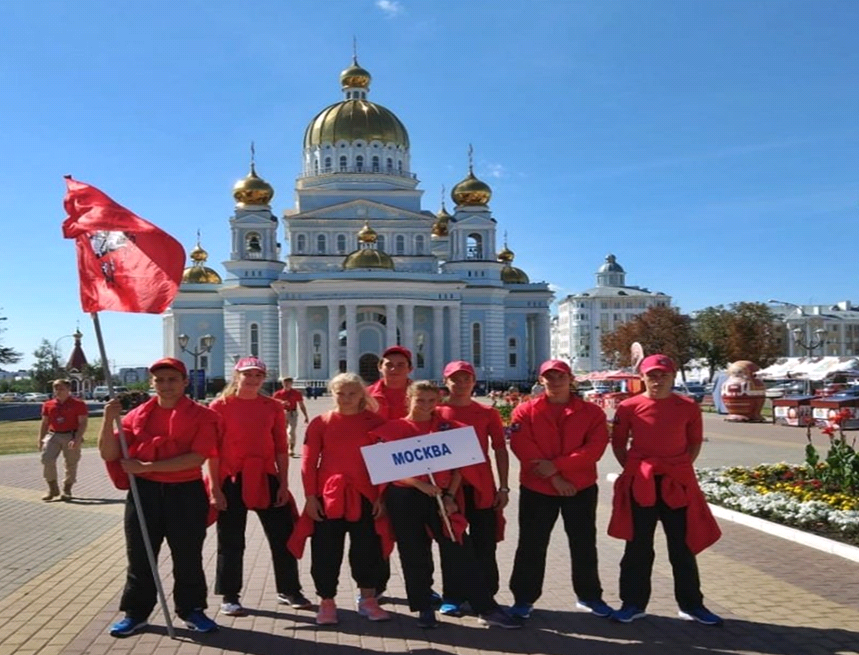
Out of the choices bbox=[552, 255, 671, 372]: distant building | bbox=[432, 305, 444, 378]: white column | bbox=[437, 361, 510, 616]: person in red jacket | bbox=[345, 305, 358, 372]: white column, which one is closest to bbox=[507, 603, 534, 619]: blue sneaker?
bbox=[437, 361, 510, 616]: person in red jacket

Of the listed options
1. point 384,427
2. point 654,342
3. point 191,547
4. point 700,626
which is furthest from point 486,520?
point 654,342

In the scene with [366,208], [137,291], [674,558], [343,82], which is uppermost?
[343,82]

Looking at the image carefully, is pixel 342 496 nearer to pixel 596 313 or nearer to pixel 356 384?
pixel 356 384

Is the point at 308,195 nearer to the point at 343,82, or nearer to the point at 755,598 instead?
the point at 343,82

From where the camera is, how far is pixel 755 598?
7375mm

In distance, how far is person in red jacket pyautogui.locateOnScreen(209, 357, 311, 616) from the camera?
7023 mm

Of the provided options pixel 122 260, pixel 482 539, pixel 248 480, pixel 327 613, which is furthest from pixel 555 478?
pixel 122 260

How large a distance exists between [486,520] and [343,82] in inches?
2729

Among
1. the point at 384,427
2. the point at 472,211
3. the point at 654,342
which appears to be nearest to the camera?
the point at 384,427

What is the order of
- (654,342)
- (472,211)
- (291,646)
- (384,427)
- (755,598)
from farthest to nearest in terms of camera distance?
1. (472,211)
2. (654,342)
3. (755,598)
4. (384,427)
5. (291,646)

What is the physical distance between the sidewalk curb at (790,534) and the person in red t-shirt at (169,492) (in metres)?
5.91

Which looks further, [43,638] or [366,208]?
[366,208]

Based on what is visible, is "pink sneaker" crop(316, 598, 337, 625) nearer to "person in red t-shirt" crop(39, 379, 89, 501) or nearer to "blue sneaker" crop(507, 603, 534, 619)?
"blue sneaker" crop(507, 603, 534, 619)

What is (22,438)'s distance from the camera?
2805cm
